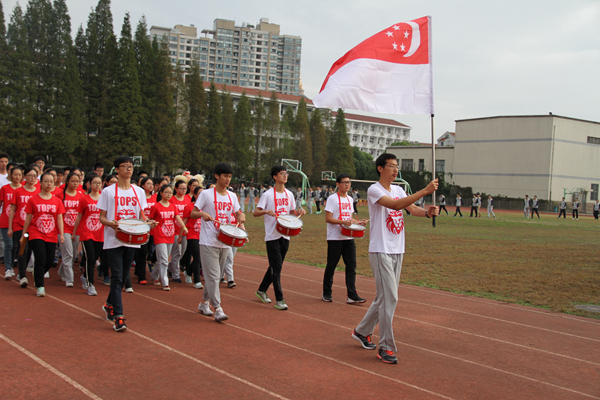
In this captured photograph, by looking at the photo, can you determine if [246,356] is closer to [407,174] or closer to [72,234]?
[72,234]

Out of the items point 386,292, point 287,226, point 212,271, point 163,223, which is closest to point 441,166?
point 163,223

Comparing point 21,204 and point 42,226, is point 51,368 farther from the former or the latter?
point 21,204

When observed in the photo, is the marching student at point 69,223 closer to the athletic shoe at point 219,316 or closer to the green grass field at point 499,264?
the athletic shoe at point 219,316

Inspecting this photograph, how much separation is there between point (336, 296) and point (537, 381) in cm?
396

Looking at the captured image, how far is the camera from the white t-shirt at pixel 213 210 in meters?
6.22

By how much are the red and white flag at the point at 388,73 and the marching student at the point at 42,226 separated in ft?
13.9

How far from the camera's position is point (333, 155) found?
6988 centimetres

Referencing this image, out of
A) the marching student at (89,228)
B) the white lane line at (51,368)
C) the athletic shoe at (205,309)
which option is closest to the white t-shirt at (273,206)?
the athletic shoe at (205,309)

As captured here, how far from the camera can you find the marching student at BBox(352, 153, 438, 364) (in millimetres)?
4906

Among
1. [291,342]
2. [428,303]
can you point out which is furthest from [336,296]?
[291,342]

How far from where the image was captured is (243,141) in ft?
201

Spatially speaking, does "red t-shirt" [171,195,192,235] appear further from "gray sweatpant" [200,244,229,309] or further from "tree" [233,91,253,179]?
"tree" [233,91,253,179]

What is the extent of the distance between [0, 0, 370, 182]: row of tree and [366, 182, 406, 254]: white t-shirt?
39365 millimetres

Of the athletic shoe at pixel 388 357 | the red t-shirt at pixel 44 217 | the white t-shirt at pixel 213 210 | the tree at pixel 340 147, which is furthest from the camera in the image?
the tree at pixel 340 147
